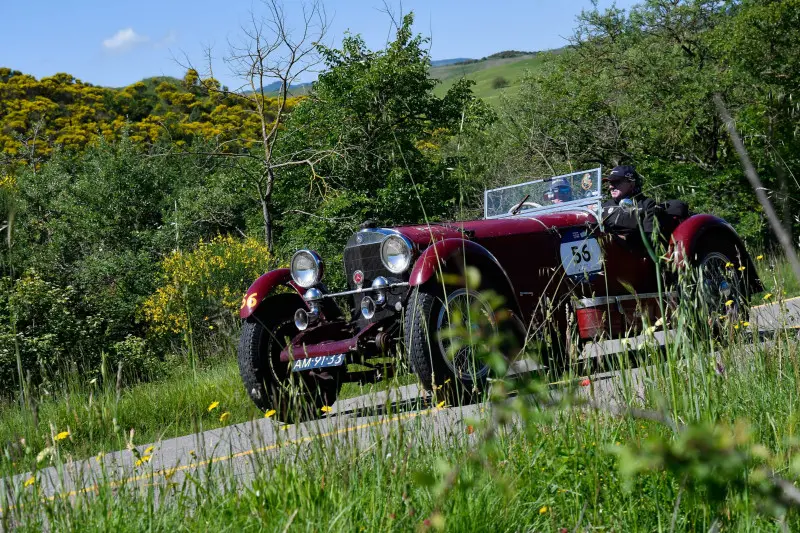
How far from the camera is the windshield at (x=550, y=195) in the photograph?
8578 mm

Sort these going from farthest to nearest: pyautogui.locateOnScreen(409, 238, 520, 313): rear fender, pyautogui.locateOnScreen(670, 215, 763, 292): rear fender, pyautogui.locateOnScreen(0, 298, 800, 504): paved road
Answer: pyautogui.locateOnScreen(670, 215, 763, 292): rear fender
pyautogui.locateOnScreen(409, 238, 520, 313): rear fender
pyautogui.locateOnScreen(0, 298, 800, 504): paved road

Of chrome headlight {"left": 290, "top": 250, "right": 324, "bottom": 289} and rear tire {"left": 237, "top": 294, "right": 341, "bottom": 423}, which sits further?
chrome headlight {"left": 290, "top": 250, "right": 324, "bottom": 289}

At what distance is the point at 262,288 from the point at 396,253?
4.00 ft

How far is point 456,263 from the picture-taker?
6398 millimetres

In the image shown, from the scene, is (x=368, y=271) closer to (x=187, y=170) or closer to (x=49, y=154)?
(x=187, y=170)

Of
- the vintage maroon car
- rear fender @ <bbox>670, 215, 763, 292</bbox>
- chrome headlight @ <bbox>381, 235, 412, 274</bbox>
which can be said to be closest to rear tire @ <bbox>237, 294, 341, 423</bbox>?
the vintage maroon car

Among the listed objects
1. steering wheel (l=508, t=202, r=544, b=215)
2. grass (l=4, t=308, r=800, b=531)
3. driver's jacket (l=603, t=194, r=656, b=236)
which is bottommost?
grass (l=4, t=308, r=800, b=531)

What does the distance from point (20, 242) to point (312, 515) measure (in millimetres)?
21922

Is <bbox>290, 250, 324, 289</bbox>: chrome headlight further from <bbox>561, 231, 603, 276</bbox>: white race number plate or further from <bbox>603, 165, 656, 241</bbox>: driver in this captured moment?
<bbox>603, 165, 656, 241</bbox>: driver

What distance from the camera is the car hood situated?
7.12m

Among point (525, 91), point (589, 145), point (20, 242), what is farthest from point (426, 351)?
point (525, 91)

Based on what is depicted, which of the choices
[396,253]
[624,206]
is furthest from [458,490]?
[624,206]

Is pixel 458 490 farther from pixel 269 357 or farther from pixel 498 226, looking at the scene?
pixel 498 226

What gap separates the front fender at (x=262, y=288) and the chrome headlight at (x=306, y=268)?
0.09 m
